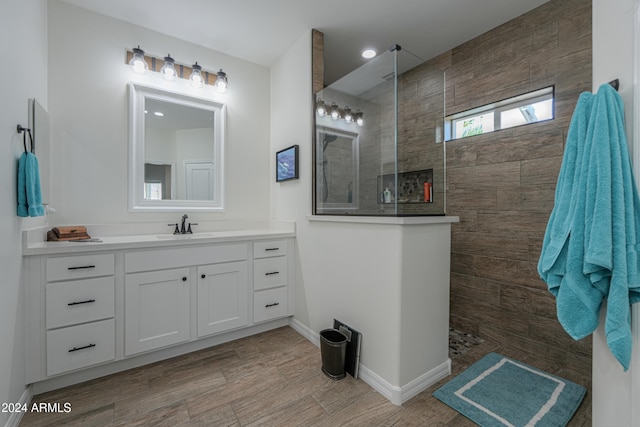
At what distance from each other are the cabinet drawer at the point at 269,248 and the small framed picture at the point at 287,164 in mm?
681

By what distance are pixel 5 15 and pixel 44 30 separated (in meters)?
0.89

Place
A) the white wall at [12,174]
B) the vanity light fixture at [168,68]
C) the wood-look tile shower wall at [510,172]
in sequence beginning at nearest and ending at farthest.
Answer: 1. the white wall at [12,174]
2. the wood-look tile shower wall at [510,172]
3. the vanity light fixture at [168,68]

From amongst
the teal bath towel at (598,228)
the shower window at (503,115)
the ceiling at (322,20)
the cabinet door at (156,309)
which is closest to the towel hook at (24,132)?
the cabinet door at (156,309)

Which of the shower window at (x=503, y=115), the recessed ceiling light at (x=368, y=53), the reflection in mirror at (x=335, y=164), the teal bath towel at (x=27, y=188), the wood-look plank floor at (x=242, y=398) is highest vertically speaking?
the recessed ceiling light at (x=368, y=53)

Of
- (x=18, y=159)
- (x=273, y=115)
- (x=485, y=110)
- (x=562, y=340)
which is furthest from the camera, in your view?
(x=273, y=115)

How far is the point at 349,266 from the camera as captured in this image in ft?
6.81

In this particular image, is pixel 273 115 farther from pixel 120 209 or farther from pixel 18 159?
pixel 18 159

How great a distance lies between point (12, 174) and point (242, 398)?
1.86 m

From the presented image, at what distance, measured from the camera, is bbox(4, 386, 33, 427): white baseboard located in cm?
142

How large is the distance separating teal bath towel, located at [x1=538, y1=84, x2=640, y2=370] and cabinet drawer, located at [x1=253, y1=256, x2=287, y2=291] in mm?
2067

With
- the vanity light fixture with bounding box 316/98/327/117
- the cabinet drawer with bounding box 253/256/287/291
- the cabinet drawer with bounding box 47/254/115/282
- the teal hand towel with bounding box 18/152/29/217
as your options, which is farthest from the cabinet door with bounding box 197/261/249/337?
the vanity light fixture with bounding box 316/98/327/117

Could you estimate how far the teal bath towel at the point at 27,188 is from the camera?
5.10 ft

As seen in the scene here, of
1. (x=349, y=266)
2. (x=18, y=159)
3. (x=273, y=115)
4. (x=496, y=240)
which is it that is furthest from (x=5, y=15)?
(x=496, y=240)

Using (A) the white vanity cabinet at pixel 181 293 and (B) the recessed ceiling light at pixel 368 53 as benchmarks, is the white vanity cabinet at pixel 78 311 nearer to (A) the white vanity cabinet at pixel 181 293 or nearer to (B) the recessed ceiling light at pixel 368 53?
(A) the white vanity cabinet at pixel 181 293
